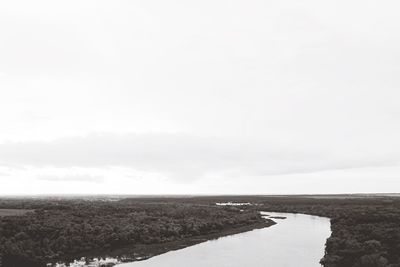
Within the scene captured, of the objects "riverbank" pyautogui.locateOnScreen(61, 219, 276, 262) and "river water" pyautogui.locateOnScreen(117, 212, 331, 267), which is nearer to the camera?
"river water" pyautogui.locateOnScreen(117, 212, 331, 267)

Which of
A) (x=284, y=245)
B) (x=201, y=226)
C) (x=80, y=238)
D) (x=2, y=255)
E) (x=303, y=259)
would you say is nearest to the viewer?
(x=2, y=255)

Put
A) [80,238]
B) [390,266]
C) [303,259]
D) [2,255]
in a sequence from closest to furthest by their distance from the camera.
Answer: [390,266], [2,255], [303,259], [80,238]

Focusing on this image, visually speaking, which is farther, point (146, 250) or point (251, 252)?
point (146, 250)

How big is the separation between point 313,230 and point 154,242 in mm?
20511

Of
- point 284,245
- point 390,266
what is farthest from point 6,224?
point 390,266

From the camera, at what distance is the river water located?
1062 inches

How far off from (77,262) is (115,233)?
8.73 m

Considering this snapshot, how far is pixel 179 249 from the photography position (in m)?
33.4

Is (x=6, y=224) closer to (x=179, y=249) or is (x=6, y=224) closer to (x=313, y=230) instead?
(x=179, y=249)

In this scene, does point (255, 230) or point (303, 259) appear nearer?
point (303, 259)

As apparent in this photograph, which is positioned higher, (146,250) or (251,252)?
(251,252)

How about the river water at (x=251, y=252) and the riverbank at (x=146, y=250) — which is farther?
the riverbank at (x=146, y=250)

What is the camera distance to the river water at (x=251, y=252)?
26964 mm

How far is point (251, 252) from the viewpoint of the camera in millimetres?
31344
